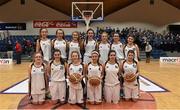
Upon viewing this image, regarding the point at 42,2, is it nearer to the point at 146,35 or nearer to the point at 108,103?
the point at 146,35

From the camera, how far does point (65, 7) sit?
2077cm

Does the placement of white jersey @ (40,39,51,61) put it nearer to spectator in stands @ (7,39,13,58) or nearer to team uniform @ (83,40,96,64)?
team uniform @ (83,40,96,64)

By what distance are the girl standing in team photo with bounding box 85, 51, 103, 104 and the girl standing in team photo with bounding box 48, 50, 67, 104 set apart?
0.50m

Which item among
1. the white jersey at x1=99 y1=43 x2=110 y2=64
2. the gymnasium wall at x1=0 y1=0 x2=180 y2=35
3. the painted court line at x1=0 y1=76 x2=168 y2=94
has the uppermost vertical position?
the gymnasium wall at x1=0 y1=0 x2=180 y2=35

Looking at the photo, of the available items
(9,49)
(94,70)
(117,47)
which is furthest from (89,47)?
(9,49)

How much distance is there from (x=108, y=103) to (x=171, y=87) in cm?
296

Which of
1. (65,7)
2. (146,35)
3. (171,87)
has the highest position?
(65,7)

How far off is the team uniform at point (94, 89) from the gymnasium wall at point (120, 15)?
1564 cm

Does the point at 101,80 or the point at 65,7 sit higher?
the point at 65,7

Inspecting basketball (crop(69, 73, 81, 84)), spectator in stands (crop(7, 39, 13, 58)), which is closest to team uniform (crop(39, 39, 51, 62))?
basketball (crop(69, 73, 81, 84))

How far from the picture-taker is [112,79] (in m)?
6.54

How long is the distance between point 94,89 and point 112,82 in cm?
40

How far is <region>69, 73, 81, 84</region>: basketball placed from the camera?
6242 mm

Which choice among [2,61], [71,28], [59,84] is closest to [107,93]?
[59,84]
